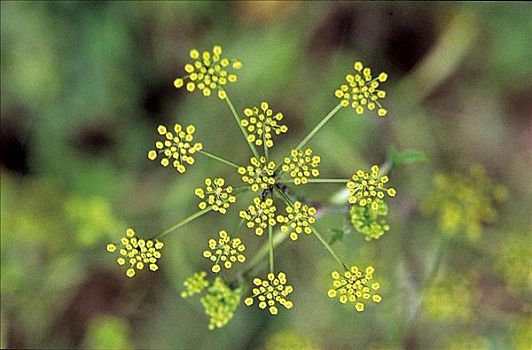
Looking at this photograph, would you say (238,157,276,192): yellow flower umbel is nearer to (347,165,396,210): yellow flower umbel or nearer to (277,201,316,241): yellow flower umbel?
(277,201,316,241): yellow flower umbel

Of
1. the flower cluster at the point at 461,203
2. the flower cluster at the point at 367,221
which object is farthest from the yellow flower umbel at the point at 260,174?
the flower cluster at the point at 461,203

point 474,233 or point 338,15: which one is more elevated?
point 338,15

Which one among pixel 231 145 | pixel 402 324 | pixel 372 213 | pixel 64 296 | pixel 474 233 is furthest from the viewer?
pixel 64 296

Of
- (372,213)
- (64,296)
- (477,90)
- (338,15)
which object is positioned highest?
(477,90)

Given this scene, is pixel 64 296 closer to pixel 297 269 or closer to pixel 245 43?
pixel 297 269

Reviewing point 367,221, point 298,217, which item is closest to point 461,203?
point 367,221

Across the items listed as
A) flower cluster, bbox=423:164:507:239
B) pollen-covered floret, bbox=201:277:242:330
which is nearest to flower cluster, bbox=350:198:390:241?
pollen-covered floret, bbox=201:277:242:330

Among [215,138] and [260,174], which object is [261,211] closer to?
[260,174]

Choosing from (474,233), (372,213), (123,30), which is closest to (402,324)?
(474,233)
